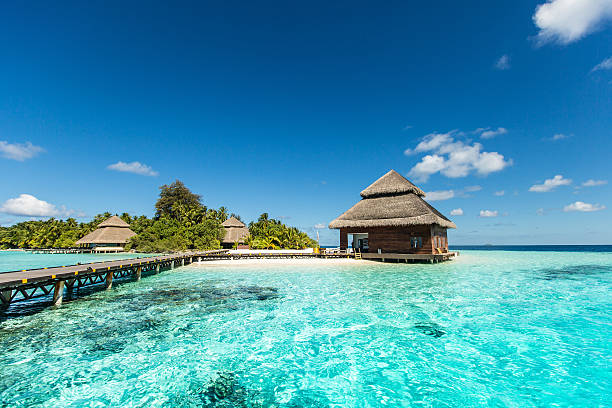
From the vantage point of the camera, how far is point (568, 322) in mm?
7926

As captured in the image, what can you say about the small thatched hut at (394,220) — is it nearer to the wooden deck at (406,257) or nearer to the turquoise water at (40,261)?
the wooden deck at (406,257)

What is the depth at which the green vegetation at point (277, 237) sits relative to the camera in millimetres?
37750

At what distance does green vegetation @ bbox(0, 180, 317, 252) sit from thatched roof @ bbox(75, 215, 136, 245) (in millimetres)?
1956

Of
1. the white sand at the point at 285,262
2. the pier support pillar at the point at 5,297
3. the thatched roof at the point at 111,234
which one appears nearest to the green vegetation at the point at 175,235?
the thatched roof at the point at 111,234

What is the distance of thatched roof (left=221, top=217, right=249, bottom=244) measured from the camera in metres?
45.5

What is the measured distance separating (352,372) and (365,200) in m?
24.1

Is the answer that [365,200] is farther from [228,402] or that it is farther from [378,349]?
[228,402]

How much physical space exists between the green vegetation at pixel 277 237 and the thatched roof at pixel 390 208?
12.5 metres

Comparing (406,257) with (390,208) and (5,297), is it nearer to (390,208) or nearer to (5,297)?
(390,208)

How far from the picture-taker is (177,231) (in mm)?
39156

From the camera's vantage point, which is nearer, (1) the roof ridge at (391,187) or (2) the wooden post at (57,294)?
(2) the wooden post at (57,294)

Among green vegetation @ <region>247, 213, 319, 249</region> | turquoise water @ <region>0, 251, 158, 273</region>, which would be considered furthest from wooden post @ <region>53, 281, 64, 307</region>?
green vegetation @ <region>247, 213, 319, 249</region>

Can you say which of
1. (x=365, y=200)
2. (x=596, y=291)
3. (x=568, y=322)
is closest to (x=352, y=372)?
(x=568, y=322)

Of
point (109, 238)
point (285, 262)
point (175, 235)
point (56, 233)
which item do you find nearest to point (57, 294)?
point (285, 262)
